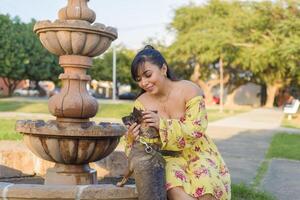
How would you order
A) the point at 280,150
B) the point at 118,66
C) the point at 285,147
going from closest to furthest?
the point at 280,150 → the point at 285,147 → the point at 118,66

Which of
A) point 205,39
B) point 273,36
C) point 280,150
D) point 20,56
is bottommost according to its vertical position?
point 280,150

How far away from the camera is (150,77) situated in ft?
11.6

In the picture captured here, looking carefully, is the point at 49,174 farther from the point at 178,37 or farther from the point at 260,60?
the point at 178,37

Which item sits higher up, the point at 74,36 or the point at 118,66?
the point at 118,66

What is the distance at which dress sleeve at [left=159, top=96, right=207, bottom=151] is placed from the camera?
11.0 feet

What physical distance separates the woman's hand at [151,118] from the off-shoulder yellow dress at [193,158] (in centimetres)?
3

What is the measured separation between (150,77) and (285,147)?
9757 millimetres

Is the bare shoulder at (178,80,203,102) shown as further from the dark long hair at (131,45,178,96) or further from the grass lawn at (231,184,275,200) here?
the grass lawn at (231,184,275,200)

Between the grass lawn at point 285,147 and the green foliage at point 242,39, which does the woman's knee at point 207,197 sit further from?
the green foliage at point 242,39

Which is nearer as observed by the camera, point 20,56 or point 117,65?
point 20,56

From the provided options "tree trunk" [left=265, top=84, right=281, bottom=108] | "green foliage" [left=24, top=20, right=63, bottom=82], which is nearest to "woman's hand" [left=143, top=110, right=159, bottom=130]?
"tree trunk" [left=265, top=84, right=281, bottom=108]

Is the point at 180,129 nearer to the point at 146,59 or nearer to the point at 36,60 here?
the point at 146,59

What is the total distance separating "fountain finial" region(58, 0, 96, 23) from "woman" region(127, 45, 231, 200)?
1.52m

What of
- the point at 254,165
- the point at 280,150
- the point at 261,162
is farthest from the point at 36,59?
the point at 254,165
